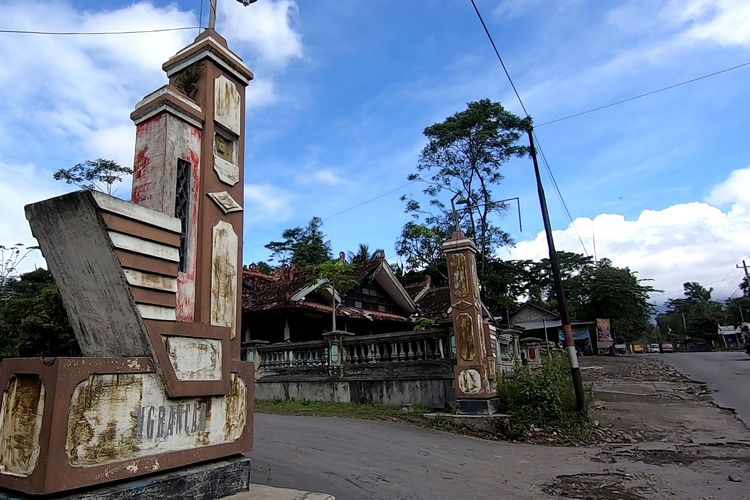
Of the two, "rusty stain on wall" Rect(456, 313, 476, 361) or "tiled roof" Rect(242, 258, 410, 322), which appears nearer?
"rusty stain on wall" Rect(456, 313, 476, 361)

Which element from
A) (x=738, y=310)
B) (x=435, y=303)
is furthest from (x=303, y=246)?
(x=738, y=310)

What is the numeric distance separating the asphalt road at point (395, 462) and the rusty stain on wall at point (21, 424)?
2.68 meters

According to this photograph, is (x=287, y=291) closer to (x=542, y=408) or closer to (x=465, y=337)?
(x=465, y=337)

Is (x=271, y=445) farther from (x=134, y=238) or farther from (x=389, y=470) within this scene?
(x=134, y=238)

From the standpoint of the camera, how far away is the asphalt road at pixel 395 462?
4.88 meters

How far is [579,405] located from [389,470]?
16.4 ft

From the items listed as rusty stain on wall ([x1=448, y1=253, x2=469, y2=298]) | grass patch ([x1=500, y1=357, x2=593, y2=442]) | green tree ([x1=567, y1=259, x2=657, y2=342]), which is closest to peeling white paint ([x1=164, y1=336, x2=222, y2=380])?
grass patch ([x1=500, y1=357, x2=593, y2=442])

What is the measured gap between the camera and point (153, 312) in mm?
2660

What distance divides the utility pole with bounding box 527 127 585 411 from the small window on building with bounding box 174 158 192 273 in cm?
827

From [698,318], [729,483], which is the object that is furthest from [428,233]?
[698,318]

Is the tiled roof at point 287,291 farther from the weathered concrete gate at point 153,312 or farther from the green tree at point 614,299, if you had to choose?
the green tree at point 614,299

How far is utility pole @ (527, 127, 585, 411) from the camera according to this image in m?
9.27

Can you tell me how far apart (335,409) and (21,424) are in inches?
325

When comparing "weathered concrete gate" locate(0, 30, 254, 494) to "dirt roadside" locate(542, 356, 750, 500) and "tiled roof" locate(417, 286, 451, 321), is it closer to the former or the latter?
"dirt roadside" locate(542, 356, 750, 500)
